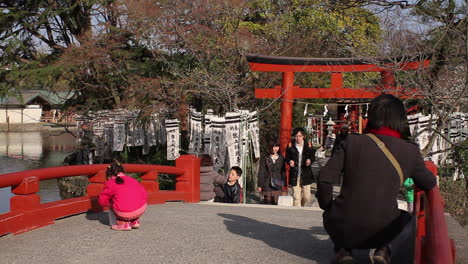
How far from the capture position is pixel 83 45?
824 inches

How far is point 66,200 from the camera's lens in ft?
24.1

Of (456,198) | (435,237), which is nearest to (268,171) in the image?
(456,198)

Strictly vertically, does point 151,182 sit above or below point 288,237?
above

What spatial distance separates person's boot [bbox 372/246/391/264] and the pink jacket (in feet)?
10.9

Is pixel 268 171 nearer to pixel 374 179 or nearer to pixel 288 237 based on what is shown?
pixel 288 237

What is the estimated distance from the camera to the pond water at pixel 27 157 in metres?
24.5

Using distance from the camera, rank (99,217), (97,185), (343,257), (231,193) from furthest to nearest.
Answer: (231,193)
(97,185)
(99,217)
(343,257)

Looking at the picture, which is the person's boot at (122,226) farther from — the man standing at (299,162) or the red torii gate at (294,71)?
the red torii gate at (294,71)

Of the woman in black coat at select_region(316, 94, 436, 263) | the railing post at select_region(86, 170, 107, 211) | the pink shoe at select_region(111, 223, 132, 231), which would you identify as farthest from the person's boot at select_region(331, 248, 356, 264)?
the railing post at select_region(86, 170, 107, 211)

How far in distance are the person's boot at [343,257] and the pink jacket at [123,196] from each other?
3.05 m

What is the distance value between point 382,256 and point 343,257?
0.27 m

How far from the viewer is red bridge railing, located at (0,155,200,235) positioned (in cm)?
632

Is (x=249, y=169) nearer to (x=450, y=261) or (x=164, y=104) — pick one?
(x=164, y=104)

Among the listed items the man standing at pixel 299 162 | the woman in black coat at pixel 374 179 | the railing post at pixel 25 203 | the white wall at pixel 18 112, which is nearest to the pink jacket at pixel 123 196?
the railing post at pixel 25 203
